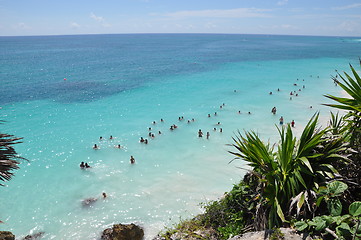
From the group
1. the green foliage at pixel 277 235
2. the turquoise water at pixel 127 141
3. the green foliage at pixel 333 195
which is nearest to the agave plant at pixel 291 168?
the green foliage at pixel 333 195

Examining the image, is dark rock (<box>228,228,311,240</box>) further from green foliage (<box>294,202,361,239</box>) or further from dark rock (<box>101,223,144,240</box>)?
dark rock (<box>101,223,144,240</box>)

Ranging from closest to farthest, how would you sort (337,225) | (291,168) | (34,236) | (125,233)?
(337,225), (291,168), (125,233), (34,236)

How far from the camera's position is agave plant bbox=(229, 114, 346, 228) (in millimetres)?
5500

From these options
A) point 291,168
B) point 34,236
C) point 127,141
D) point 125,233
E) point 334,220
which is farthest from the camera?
point 127,141

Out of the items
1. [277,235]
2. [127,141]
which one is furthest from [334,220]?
[127,141]

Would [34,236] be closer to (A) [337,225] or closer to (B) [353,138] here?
(A) [337,225]

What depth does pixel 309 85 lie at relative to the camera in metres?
44.6

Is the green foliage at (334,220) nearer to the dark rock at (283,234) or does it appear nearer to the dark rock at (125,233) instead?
the dark rock at (283,234)

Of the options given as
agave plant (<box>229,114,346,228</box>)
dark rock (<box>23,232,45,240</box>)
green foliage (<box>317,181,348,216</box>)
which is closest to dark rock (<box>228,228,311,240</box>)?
agave plant (<box>229,114,346,228</box>)

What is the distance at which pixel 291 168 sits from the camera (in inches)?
224

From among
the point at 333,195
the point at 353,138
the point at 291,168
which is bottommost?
the point at 333,195

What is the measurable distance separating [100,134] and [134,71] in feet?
127

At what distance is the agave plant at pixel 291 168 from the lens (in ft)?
18.0

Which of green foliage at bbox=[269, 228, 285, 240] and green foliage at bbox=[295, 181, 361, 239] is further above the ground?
green foliage at bbox=[295, 181, 361, 239]
